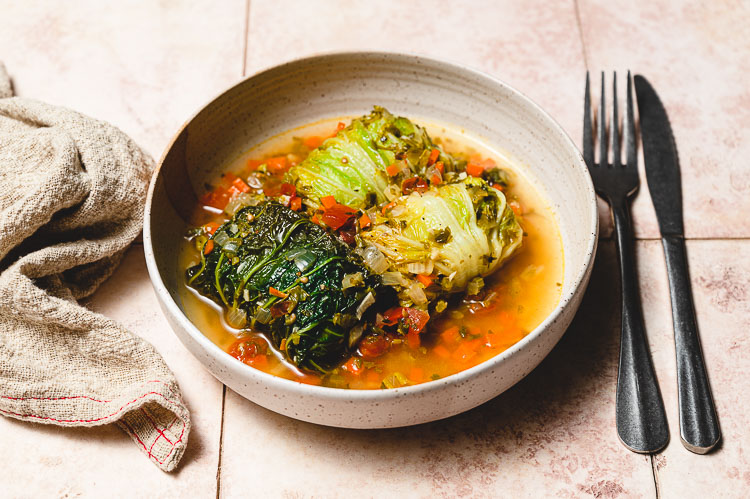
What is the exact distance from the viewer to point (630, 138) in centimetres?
404

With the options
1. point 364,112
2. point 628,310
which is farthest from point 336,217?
point 628,310

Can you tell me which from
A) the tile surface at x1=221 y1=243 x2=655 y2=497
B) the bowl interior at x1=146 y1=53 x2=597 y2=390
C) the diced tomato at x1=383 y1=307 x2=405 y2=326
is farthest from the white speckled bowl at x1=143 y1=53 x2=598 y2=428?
the diced tomato at x1=383 y1=307 x2=405 y2=326

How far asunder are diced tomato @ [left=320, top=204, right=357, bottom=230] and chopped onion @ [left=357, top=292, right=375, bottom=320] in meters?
0.42

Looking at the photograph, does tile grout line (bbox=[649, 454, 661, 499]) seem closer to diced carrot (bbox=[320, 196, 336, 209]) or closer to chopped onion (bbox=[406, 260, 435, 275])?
chopped onion (bbox=[406, 260, 435, 275])

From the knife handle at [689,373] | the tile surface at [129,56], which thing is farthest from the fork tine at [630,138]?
the tile surface at [129,56]

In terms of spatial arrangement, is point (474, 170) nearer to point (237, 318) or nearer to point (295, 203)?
point (295, 203)

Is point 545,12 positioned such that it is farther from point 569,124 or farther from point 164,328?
point 164,328

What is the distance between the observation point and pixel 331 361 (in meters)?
3.06

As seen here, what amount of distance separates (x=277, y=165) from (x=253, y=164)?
16 centimetres

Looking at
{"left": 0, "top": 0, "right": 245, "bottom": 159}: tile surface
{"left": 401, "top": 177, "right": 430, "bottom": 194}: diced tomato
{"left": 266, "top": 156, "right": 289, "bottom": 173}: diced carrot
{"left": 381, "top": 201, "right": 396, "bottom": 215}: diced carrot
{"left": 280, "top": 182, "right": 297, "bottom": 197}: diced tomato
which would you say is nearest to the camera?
{"left": 381, "top": 201, "right": 396, "bottom": 215}: diced carrot

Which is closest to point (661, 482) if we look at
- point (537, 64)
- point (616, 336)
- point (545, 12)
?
point (616, 336)

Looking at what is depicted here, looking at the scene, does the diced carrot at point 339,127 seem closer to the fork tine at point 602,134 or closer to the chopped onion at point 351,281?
the chopped onion at point 351,281

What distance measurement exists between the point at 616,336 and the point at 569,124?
142cm

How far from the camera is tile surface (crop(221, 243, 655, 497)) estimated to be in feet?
10.1
